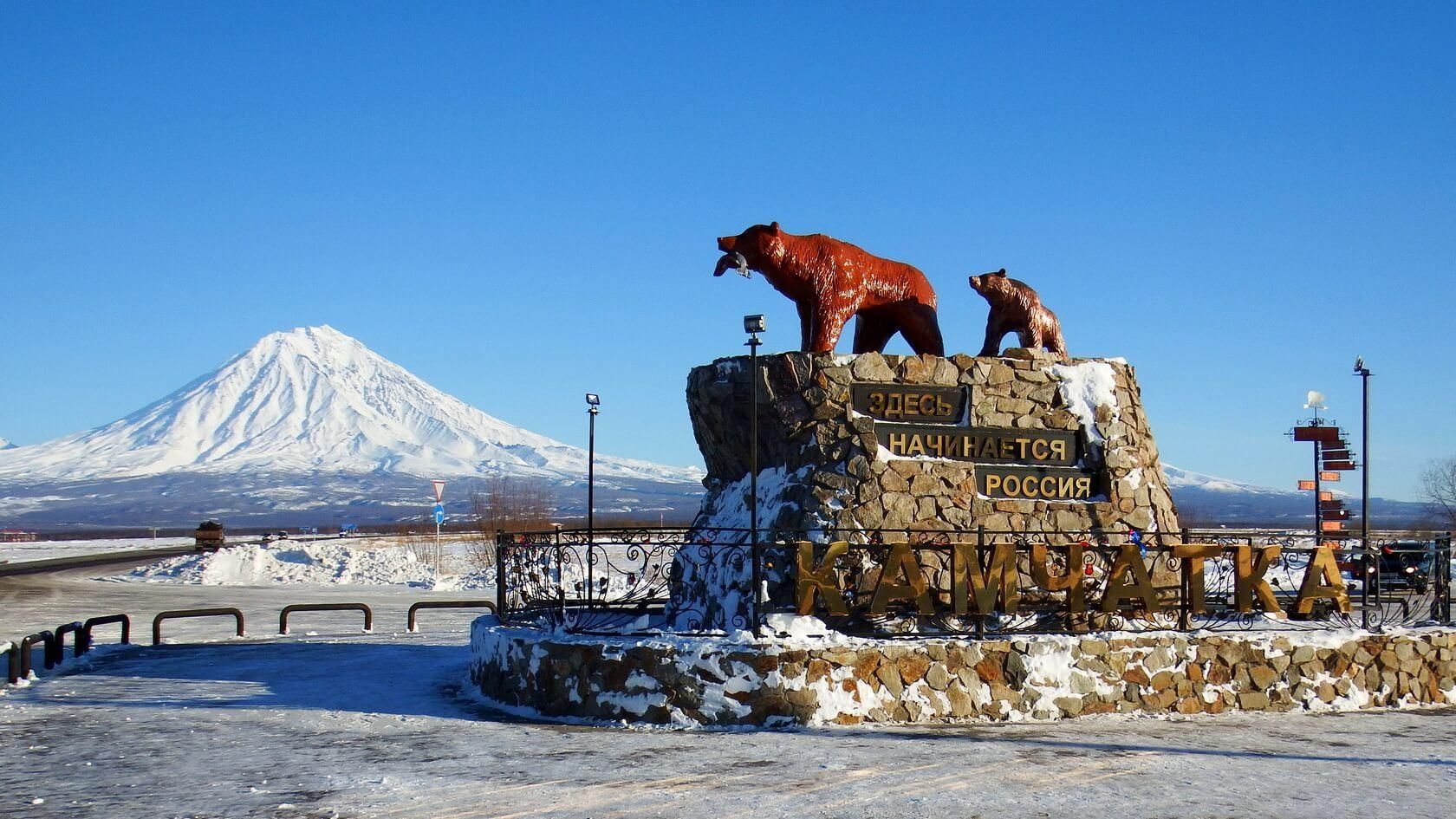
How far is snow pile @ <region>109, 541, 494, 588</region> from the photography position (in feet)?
110

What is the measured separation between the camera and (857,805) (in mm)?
7934

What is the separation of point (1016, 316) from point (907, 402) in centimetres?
212

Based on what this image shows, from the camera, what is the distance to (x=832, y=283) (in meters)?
13.9

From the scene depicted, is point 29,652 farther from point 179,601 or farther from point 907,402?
point 179,601

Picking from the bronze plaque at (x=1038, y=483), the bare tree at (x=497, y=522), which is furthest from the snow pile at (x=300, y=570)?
the bronze plaque at (x=1038, y=483)

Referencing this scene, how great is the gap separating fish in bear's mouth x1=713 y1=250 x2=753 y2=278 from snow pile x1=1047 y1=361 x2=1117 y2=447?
3384mm

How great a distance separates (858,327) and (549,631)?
17.0 ft

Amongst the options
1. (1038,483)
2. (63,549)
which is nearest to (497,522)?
(63,549)

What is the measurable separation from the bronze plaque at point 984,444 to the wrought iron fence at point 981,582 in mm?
845

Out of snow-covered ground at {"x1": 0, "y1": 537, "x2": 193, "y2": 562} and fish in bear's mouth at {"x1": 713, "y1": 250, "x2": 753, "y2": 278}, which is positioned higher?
fish in bear's mouth at {"x1": 713, "y1": 250, "x2": 753, "y2": 278}

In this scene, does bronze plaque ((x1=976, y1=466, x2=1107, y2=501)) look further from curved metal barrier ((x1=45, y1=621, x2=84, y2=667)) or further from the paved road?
the paved road

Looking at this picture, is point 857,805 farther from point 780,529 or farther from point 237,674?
point 237,674

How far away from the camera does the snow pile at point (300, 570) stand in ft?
110

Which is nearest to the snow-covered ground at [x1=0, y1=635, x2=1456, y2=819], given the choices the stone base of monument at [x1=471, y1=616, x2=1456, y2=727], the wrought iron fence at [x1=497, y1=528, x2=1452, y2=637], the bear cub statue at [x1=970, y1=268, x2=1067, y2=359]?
the stone base of monument at [x1=471, y1=616, x2=1456, y2=727]
